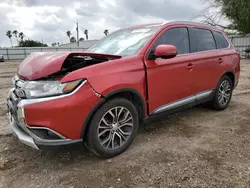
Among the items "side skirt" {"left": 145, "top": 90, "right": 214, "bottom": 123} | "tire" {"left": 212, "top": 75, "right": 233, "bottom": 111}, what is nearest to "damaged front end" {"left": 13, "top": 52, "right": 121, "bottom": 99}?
"side skirt" {"left": 145, "top": 90, "right": 214, "bottom": 123}

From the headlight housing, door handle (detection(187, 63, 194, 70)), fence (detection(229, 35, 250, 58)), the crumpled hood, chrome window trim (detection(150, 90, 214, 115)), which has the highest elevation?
fence (detection(229, 35, 250, 58))

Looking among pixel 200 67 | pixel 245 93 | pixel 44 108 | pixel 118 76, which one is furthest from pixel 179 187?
pixel 245 93

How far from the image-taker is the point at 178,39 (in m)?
3.74

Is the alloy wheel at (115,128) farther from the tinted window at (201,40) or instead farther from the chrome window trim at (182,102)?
the tinted window at (201,40)

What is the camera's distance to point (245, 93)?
→ 6.45 m

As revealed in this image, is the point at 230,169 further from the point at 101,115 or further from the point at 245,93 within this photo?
the point at 245,93

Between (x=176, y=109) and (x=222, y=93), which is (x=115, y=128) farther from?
(x=222, y=93)

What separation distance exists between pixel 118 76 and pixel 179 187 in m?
1.38

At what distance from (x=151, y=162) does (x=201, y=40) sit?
8.09 ft

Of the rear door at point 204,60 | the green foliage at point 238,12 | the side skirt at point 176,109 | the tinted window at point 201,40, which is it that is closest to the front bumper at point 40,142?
the side skirt at point 176,109

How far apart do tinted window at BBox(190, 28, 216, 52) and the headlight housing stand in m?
2.32

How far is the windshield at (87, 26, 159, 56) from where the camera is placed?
3.29m

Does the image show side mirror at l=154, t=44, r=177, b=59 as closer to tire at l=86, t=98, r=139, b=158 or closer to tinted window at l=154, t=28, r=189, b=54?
tinted window at l=154, t=28, r=189, b=54

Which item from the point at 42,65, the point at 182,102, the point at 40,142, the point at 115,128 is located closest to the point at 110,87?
the point at 115,128
